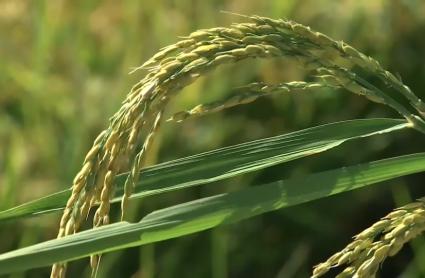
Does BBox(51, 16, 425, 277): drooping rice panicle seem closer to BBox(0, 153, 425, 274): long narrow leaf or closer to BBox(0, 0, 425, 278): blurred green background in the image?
BBox(0, 153, 425, 274): long narrow leaf

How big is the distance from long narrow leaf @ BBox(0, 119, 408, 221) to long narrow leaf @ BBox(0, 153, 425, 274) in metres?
0.03

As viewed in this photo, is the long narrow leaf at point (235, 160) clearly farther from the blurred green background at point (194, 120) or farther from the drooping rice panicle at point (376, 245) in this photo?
the blurred green background at point (194, 120)

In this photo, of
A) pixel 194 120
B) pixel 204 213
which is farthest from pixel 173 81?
pixel 194 120

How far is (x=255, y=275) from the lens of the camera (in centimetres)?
229

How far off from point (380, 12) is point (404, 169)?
1.99 m

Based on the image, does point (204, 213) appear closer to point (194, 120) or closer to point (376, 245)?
point (376, 245)

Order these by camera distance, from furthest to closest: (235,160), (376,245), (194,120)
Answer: (194,120)
(235,160)
(376,245)

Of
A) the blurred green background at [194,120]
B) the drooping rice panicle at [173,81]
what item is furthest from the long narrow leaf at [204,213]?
the blurred green background at [194,120]

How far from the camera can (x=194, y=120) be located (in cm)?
256

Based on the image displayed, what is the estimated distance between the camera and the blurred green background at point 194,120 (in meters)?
2.26

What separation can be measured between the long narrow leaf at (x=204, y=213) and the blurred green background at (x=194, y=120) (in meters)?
1.14

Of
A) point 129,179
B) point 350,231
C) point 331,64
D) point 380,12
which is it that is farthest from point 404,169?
point 380,12

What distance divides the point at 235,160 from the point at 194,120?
1678 millimetres

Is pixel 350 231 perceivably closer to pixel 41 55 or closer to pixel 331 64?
pixel 41 55
